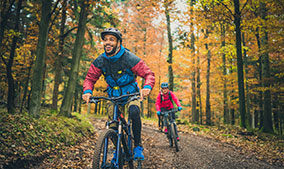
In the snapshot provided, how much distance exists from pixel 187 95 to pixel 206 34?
1018cm

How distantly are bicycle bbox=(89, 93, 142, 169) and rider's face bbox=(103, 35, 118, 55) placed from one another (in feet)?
2.84

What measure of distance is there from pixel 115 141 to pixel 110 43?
5.46ft

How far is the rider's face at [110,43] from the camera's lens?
3.20m

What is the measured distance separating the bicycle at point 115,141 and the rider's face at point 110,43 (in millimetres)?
865

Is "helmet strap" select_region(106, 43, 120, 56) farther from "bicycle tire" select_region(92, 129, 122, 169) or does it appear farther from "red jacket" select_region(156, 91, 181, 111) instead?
"red jacket" select_region(156, 91, 181, 111)

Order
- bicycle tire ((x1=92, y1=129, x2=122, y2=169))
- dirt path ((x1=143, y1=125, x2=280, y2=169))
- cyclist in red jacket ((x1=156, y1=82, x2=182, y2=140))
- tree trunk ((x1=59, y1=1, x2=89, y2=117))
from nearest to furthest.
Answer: bicycle tire ((x1=92, y1=129, x2=122, y2=169)) < dirt path ((x1=143, y1=125, x2=280, y2=169)) < cyclist in red jacket ((x1=156, y1=82, x2=182, y2=140)) < tree trunk ((x1=59, y1=1, x2=89, y2=117))

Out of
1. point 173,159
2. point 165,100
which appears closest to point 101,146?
point 173,159

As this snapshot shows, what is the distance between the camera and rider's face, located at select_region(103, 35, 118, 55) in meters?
3.20

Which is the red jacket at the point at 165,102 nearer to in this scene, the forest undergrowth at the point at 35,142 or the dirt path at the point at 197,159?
the dirt path at the point at 197,159

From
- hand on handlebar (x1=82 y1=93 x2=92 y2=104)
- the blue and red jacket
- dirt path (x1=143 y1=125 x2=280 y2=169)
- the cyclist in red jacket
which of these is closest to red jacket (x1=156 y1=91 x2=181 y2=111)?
the cyclist in red jacket

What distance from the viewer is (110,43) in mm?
3197

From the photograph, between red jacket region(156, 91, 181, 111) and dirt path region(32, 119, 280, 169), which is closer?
dirt path region(32, 119, 280, 169)

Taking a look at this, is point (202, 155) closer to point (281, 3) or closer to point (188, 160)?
point (188, 160)

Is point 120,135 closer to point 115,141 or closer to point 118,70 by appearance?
point 115,141
